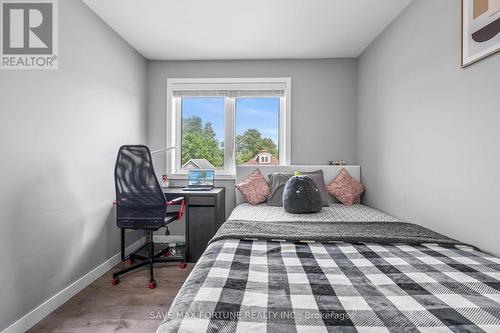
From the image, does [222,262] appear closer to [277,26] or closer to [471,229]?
[471,229]

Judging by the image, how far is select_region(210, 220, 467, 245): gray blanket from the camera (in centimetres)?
163

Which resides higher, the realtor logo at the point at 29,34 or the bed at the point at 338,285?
the realtor logo at the point at 29,34

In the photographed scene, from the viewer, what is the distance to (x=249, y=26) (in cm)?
270

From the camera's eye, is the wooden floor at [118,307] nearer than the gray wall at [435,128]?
No

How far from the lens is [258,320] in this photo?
0.81m

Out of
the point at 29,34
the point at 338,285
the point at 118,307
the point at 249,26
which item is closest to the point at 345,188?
the point at 249,26

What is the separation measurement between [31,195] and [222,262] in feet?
5.09

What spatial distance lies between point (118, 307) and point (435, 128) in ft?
9.26

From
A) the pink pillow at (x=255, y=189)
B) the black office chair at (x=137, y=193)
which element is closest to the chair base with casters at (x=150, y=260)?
the black office chair at (x=137, y=193)

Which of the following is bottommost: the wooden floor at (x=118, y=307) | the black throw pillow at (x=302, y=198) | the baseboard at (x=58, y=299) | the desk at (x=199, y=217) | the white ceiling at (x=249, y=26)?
the wooden floor at (x=118, y=307)

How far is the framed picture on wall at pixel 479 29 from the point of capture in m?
1.45

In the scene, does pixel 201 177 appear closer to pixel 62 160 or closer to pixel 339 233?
pixel 62 160

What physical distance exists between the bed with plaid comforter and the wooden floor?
99cm

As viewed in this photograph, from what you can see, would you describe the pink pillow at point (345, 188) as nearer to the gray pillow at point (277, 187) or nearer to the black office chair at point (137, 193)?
the gray pillow at point (277, 187)
